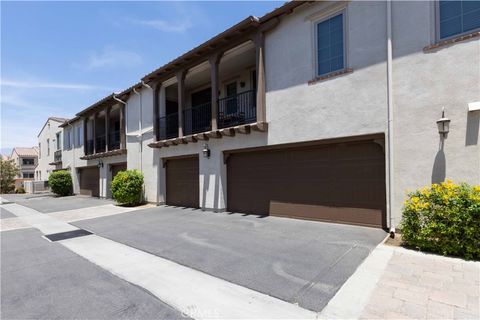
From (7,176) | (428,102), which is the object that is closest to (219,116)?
(428,102)

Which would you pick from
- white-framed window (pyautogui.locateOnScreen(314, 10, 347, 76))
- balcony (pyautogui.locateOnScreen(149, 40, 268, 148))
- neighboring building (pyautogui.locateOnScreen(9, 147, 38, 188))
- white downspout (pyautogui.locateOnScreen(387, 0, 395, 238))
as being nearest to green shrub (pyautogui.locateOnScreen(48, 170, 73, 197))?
balcony (pyautogui.locateOnScreen(149, 40, 268, 148))

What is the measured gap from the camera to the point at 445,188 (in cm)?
493

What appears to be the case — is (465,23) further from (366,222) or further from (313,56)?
(366,222)

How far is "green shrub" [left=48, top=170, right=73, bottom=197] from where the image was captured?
21.6m

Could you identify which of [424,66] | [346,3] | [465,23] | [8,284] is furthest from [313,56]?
[8,284]

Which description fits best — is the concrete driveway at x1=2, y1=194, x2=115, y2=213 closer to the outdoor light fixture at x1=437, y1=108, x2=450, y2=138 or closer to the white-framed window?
the white-framed window

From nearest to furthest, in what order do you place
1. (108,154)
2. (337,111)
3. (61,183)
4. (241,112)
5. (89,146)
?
(337,111) < (241,112) < (108,154) < (89,146) < (61,183)

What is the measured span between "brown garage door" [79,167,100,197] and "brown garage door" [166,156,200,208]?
951 centimetres

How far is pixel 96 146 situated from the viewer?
1981 centimetres

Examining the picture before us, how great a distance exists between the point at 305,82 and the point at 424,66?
292cm

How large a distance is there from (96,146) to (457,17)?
69.5ft

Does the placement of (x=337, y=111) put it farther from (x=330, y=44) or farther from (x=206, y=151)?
(x=206, y=151)

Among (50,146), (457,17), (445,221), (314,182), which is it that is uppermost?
(457,17)

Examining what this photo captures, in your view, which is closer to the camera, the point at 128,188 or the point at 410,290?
the point at 410,290
